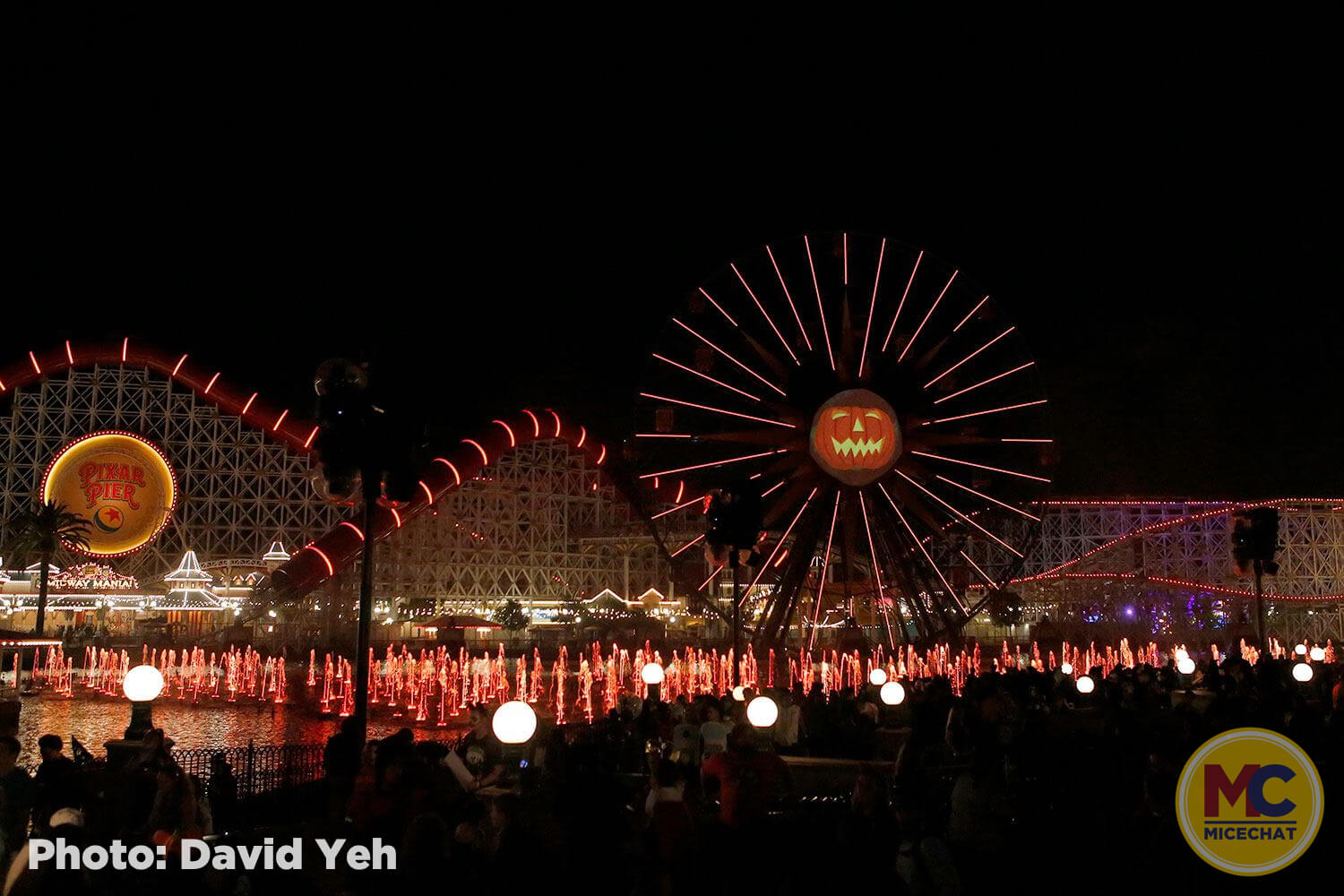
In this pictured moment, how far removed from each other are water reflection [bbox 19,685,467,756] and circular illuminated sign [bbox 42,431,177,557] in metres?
21.4

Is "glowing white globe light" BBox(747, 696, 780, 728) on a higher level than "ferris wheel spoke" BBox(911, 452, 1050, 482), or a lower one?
lower

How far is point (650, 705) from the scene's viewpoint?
14.2 meters

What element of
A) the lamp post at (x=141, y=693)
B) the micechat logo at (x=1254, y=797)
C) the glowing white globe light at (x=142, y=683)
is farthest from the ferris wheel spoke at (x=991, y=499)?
the micechat logo at (x=1254, y=797)

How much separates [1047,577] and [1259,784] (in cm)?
5320

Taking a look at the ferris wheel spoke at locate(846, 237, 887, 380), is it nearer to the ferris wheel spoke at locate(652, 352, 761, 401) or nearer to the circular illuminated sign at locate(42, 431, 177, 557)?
the ferris wheel spoke at locate(652, 352, 761, 401)

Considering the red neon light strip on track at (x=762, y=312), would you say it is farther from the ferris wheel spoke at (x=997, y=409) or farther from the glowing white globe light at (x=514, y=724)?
the glowing white globe light at (x=514, y=724)

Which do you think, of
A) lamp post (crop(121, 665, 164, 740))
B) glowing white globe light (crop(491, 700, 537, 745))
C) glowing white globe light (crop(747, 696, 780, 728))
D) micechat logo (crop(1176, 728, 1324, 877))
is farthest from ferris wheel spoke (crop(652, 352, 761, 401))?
micechat logo (crop(1176, 728, 1324, 877))

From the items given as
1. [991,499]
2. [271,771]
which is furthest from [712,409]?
[271,771]

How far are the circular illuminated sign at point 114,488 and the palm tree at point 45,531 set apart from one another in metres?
0.65

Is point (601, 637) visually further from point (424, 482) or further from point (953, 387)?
point (953, 387)

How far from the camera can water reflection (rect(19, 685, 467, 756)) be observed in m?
19.7

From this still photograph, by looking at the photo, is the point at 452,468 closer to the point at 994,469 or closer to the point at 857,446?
the point at 857,446

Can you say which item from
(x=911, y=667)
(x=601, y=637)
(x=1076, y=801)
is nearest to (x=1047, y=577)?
(x=601, y=637)

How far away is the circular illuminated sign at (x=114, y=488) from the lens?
46.2m
